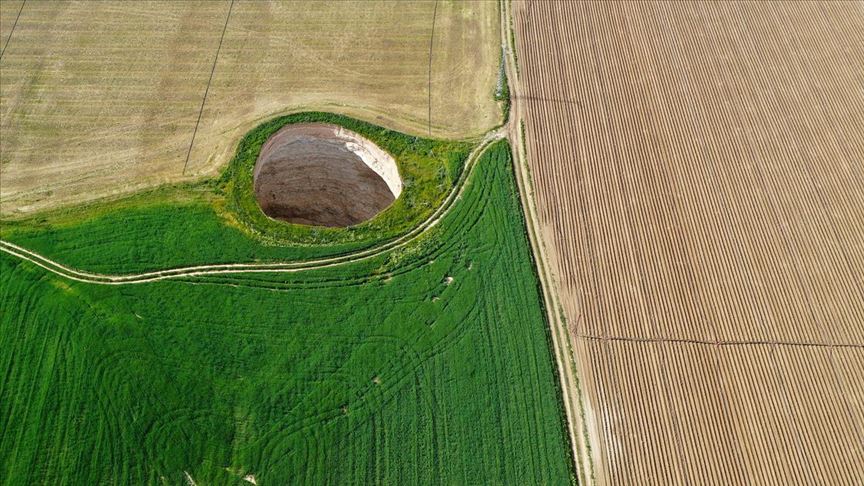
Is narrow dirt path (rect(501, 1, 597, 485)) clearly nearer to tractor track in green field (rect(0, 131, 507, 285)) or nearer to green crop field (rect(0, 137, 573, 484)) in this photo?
green crop field (rect(0, 137, 573, 484))

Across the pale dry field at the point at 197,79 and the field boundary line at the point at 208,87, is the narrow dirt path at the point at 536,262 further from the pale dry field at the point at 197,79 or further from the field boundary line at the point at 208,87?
the field boundary line at the point at 208,87

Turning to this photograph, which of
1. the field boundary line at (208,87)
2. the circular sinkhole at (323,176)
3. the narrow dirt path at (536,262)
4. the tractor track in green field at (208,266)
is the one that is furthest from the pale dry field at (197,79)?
the tractor track in green field at (208,266)

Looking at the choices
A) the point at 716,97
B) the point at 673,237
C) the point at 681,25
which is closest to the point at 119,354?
the point at 673,237

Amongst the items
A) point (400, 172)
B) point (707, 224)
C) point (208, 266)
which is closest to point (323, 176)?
point (400, 172)

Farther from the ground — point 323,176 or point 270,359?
point 323,176

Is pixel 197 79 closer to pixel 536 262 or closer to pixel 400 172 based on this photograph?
pixel 400 172
